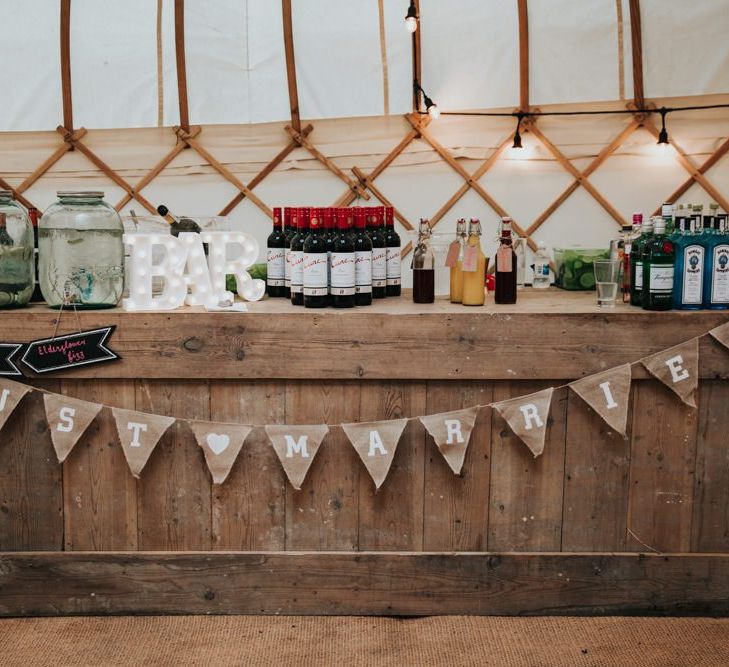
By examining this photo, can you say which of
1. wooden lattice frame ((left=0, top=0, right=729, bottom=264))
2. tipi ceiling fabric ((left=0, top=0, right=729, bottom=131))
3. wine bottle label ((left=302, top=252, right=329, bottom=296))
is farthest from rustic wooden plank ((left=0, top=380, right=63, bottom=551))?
tipi ceiling fabric ((left=0, top=0, right=729, bottom=131))

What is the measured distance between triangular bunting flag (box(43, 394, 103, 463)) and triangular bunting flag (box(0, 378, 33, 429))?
0.05 meters

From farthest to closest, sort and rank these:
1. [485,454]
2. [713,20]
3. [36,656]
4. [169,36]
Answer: [169,36] < [713,20] < [485,454] < [36,656]

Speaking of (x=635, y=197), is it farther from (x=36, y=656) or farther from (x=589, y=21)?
(x=36, y=656)

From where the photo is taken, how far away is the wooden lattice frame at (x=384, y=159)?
3.46 meters

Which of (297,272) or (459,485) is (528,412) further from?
(297,272)

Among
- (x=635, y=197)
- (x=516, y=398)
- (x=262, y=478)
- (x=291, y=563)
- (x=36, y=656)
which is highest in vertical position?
(x=635, y=197)

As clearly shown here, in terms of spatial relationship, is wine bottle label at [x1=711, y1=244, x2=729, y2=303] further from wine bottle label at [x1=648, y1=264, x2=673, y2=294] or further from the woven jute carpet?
the woven jute carpet

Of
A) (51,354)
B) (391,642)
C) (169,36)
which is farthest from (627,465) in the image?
(169,36)

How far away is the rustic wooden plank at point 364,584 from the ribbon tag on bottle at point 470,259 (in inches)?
26.8

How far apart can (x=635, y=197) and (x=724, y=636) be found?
80.5 inches

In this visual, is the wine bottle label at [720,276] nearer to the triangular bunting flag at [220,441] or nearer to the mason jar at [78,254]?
the triangular bunting flag at [220,441]

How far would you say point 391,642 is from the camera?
1.93 metres

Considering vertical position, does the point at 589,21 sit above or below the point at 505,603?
above

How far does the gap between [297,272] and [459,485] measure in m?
0.64
